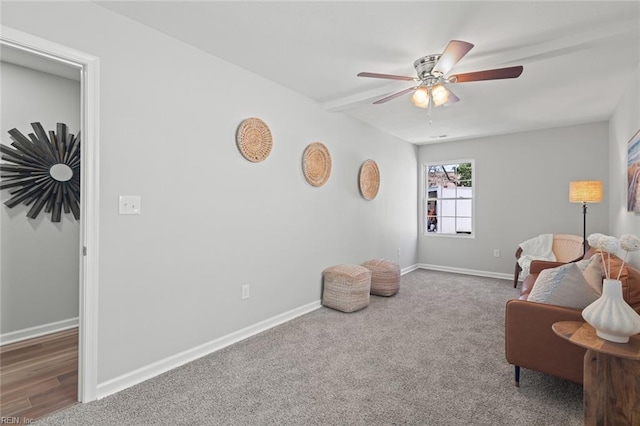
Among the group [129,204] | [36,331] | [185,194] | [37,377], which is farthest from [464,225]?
[36,331]

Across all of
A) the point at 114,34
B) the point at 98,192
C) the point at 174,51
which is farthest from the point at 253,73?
the point at 98,192

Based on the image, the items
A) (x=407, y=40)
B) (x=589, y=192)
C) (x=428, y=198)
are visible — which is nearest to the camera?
(x=407, y=40)

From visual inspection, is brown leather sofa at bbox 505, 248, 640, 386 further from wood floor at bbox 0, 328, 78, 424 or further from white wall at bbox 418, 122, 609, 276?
white wall at bbox 418, 122, 609, 276

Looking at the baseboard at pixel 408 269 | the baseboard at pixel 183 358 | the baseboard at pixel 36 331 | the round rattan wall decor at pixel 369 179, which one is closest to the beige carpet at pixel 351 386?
the baseboard at pixel 183 358

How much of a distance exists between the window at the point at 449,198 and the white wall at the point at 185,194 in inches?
122

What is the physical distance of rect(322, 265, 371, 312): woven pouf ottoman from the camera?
347 cm

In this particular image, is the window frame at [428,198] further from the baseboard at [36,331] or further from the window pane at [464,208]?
the baseboard at [36,331]

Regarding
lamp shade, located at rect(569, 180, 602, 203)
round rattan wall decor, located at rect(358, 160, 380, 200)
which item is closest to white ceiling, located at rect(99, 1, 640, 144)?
lamp shade, located at rect(569, 180, 602, 203)

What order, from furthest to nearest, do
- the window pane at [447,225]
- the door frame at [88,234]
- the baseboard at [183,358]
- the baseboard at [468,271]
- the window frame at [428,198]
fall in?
the window pane at [447,225], the window frame at [428,198], the baseboard at [468,271], the baseboard at [183,358], the door frame at [88,234]

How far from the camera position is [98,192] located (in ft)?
6.35

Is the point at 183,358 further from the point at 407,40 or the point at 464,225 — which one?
the point at 464,225

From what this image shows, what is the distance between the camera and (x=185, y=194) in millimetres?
2393

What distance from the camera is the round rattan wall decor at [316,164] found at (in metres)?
3.46

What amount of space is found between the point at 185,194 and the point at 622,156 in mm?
4371
